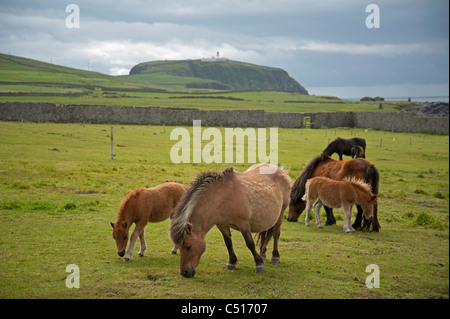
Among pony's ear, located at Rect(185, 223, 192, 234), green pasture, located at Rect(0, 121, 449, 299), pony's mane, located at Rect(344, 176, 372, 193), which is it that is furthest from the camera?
pony's mane, located at Rect(344, 176, 372, 193)

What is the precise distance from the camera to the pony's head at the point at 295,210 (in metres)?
13.1

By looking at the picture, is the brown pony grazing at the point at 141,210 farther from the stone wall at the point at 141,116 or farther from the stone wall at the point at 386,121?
the stone wall at the point at 386,121

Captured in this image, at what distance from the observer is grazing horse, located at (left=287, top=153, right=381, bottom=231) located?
12.2 meters

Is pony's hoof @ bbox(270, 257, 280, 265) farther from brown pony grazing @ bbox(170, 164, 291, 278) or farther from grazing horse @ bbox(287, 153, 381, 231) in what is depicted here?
grazing horse @ bbox(287, 153, 381, 231)

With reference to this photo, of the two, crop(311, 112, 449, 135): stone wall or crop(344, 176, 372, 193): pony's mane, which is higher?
crop(311, 112, 449, 135): stone wall

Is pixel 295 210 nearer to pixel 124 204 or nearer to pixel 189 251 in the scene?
pixel 124 204

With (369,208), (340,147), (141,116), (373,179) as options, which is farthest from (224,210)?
(141,116)

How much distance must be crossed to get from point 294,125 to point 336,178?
43020 mm

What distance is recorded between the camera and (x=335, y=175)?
42.4ft

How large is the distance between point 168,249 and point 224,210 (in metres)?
2.73

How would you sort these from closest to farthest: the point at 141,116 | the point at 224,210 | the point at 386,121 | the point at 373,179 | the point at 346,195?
the point at 224,210 < the point at 346,195 < the point at 373,179 < the point at 386,121 < the point at 141,116

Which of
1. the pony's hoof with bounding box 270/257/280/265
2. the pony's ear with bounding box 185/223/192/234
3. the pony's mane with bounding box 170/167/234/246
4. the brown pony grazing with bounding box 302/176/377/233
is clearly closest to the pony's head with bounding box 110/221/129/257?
the pony's mane with bounding box 170/167/234/246

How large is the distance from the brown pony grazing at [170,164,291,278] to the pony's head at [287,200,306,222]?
15.0 ft
